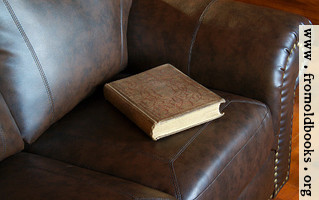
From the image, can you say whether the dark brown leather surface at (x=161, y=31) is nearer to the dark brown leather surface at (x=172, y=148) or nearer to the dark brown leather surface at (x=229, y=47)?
the dark brown leather surface at (x=229, y=47)

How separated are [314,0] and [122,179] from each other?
1.83 metres

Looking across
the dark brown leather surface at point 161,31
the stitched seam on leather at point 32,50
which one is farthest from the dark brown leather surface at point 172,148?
the dark brown leather surface at point 161,31

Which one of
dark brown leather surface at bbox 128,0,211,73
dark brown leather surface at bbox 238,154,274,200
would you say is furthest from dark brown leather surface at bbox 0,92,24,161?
dark brown leather surface at bbox 238,154,274,200

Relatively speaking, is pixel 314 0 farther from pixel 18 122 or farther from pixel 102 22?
pixel 18 122

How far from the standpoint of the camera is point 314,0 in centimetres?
247

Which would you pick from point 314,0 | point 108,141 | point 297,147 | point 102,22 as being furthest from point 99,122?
point 314,0

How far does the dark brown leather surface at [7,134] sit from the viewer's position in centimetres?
113

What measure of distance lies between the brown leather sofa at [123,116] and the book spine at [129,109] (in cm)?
2

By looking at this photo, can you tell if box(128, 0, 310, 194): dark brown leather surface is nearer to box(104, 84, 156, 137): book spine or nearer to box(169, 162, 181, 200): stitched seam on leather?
box(104, 84, 156, 137): book spine

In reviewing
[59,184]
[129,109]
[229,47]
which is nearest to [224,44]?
[229,47]

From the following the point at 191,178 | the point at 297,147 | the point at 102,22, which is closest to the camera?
the point at 191,178

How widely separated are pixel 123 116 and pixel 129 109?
49mm

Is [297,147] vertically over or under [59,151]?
under

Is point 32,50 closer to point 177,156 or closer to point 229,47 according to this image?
point 177,156
